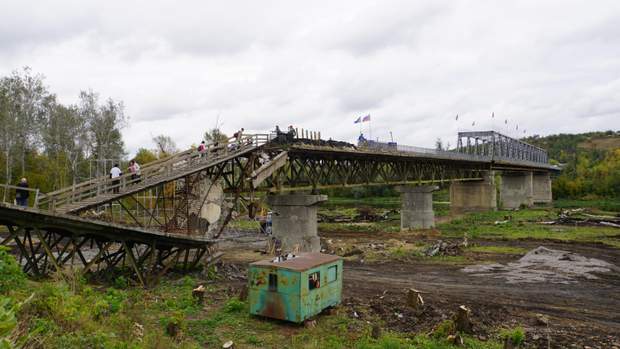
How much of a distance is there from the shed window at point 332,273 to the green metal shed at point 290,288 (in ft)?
0.11

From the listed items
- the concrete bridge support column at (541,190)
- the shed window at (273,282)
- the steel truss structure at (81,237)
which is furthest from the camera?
the concrete bridge support column at (541,190)

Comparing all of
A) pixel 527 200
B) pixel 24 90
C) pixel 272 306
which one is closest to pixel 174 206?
pixel 272 306

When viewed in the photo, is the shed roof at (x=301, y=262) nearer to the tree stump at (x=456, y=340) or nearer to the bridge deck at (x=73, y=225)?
the tree stump at (x=456, y=340)

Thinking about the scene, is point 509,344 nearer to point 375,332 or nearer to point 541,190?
point 375,332

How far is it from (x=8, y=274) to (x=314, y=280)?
809cm

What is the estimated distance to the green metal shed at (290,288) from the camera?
12852 mm

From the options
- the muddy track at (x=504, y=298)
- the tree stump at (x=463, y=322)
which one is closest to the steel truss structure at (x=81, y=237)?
the muddy track at (x=504, y=298)

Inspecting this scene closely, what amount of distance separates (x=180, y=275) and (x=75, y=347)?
1237 cm

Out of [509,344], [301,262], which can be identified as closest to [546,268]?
[509,344]

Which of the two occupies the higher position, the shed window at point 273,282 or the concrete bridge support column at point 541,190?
the concrete bridge support column at point 541,190

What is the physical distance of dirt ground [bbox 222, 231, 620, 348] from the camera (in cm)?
1331

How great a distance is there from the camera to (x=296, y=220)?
28875 mm

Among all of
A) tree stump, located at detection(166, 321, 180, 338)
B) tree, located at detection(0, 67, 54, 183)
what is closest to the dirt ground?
tree stump, located at detection(166, 321, 180, 338)

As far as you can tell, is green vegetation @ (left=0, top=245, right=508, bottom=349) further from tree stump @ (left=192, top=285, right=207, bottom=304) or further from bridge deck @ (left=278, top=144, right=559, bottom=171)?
bridge deck @ (left=278, top=144, right=559, bottom=171)
